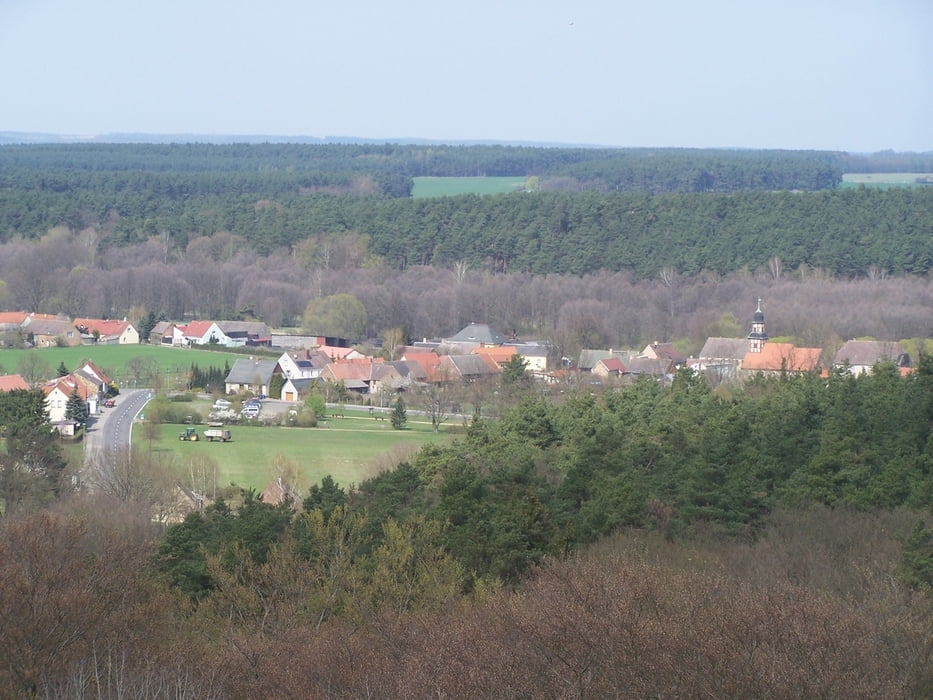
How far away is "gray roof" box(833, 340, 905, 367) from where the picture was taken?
2005 inches

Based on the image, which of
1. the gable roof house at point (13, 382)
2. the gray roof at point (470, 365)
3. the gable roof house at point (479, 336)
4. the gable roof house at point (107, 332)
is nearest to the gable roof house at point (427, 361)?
the gray roof at point (470, 365)

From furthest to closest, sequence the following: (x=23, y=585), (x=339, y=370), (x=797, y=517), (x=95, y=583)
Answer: (x=339, y=370)
(x=797, y=517)
(x=95, y=583)
(x=23, y=585)

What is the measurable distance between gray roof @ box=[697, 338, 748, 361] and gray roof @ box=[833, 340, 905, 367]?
3.54 m

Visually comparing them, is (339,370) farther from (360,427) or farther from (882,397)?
(882,397)

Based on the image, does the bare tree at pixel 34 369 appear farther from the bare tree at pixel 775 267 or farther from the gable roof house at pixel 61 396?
the bare tree at pixel 775 267

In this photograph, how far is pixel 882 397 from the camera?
27.3 metres

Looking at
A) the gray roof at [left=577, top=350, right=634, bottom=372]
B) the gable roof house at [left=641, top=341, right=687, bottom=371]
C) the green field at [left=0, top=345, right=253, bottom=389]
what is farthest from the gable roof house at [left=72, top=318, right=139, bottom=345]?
the gable roof house at [left=641, top=341, right=687, bottom=371]

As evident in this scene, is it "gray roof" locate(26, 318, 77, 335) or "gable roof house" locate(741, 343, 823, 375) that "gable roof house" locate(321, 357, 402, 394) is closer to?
"gable roof house" locate(741, 343, 823, 375)

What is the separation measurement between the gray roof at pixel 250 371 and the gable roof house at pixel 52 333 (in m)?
11.9

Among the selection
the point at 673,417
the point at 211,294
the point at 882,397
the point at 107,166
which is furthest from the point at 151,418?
the point at 107,166

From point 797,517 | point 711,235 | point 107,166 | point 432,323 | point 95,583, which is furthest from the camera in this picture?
point 107,166

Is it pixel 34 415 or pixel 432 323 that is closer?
pixel 34 415

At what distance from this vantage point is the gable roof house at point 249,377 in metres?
48.5

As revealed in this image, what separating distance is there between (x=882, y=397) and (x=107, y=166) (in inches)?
5060
